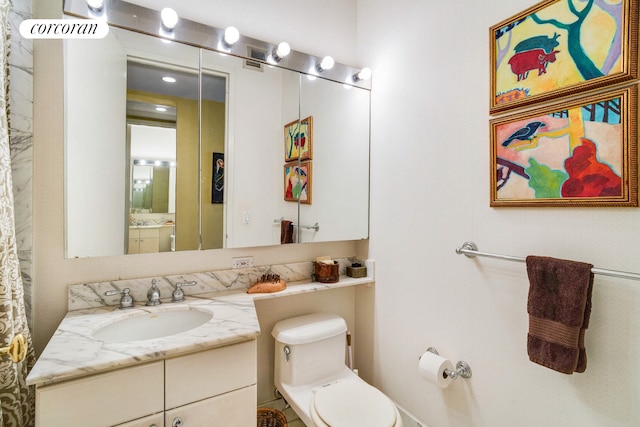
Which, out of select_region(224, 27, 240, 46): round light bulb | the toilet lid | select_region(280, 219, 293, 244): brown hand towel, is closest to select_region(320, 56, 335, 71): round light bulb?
select_region(224, 27, 240, 46): round light bulb

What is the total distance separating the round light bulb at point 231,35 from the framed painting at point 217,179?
0.58 metres

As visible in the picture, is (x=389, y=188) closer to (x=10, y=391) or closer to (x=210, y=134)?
(x=210, y=134)

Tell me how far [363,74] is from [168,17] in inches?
43.7

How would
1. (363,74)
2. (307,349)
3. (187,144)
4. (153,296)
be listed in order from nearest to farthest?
(153,296) < (187,144) < (307,349) < (363,74)

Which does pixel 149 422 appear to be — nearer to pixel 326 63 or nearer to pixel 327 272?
pixel 327 272

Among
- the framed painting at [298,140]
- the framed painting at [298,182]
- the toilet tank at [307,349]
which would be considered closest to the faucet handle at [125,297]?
the toilet tank at [307,349]

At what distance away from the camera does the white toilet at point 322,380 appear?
4.31ft

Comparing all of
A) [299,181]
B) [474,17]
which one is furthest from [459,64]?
[299,181]

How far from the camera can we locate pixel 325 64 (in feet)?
5.96

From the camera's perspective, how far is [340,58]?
6.51ft

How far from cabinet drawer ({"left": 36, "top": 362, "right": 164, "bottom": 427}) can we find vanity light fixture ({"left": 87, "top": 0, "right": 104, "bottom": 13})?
1458mm

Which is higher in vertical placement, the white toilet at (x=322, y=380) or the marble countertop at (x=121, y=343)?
the marble countertop at (x=121, y=343)

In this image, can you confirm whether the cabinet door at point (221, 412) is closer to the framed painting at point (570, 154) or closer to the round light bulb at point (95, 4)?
the framed painting at point (570, 154)

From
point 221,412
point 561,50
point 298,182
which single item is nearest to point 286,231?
point 298,182
